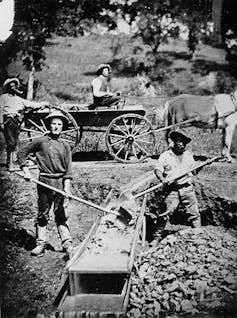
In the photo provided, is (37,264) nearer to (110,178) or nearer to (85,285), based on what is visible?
(85,285)

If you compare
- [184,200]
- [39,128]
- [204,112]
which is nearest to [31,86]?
[39,128]

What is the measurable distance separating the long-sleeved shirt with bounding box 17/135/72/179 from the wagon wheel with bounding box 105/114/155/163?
45.1 inches

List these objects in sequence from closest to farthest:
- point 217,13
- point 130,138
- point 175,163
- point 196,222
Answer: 1. point 217,13
2. point 175,163
3. point 196,222
4. point 130,138

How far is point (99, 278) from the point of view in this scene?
3.80 meters

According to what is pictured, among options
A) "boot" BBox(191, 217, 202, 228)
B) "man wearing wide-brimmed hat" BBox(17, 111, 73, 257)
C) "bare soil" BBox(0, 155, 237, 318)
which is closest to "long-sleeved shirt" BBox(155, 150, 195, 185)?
"bare soil" BBox(0, 155, 237, 318)

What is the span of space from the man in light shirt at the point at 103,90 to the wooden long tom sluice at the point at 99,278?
173 centimetres

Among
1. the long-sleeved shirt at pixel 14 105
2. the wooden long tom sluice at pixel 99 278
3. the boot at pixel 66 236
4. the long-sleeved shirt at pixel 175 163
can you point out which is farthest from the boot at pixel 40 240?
the long-sleeved shirt at pixel 175 163

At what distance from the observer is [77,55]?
4.53 m

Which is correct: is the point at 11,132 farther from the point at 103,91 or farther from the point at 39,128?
the point at 103,91

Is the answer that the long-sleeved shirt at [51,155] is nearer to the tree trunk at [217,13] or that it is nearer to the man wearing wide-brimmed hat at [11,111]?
the man wearing wide-brimmed hat at [11,111]

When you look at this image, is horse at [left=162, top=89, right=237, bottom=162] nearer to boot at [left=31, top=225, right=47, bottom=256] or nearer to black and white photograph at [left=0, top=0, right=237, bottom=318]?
black and white photograph at [left=0, top=0, right=237, bottom=318]

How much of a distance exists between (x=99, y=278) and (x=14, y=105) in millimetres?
2173

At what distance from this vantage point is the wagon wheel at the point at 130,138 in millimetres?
5305

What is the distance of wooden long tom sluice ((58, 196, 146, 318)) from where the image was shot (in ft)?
11.4
